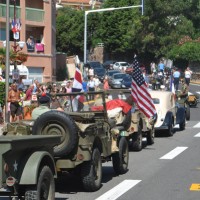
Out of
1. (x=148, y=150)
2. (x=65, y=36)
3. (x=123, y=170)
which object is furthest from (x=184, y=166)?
(x=65, y=36)

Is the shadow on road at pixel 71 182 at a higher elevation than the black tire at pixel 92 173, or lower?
lower

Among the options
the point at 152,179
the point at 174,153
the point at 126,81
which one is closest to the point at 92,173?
the point at 152,179

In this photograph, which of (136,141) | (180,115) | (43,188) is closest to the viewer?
(43,188)

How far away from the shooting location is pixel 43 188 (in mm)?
11023

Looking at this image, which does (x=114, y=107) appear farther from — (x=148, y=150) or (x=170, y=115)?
(x=170, y=115)

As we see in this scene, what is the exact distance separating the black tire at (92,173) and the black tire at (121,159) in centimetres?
160

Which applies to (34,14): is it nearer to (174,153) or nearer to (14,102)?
(14,102)

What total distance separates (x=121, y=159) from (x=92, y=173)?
2297 millimetres

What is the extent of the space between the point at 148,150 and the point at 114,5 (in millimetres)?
74082

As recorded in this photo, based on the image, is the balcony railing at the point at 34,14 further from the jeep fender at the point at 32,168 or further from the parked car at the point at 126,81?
the jeep fender at the point at 32,168

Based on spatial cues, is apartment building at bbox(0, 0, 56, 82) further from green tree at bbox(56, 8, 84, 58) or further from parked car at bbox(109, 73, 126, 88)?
green tree at bbox(56, 8, 84, 58)

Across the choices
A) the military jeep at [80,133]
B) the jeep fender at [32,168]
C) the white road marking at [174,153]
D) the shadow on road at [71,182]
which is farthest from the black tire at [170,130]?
the jeep fender at [32,168]

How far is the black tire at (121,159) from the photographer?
50.9 feet

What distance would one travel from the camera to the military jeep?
1284 cm
